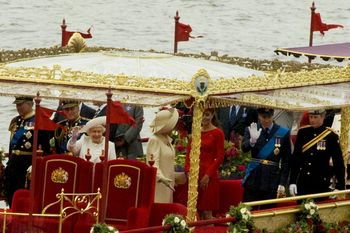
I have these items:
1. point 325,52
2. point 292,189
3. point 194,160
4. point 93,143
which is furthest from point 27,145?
point 325,52

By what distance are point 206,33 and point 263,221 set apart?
24.9 metres

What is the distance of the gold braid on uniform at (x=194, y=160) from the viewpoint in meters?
15.8

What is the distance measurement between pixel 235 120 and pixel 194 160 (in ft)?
12.1

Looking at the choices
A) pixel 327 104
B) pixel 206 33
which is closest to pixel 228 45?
pixel 206 33

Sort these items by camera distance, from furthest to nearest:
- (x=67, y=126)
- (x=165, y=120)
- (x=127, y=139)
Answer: (x=127, y=139)
(x=67, y=126)
(x=165, y=120)

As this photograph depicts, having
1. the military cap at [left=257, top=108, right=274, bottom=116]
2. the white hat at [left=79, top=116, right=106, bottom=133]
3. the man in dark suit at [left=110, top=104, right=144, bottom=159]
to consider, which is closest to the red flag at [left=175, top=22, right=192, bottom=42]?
the man in dark suit at [left=110, top=104, right=144, bottom=159]

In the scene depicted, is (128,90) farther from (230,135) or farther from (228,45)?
(228,45)

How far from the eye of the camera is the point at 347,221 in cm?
1716

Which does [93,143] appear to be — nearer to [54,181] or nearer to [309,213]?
[54,181]

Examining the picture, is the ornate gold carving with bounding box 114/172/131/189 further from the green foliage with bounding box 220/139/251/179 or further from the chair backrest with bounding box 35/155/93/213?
the green foliage with bounding box 220/139/251/179

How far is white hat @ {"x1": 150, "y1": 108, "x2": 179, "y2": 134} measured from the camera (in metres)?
16.3

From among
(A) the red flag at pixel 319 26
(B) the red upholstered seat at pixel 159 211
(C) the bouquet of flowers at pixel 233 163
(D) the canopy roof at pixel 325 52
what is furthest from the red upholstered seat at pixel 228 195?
(A) the red flag at pixel 319 26

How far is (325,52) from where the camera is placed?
62.6 feet

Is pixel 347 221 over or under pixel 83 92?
under
